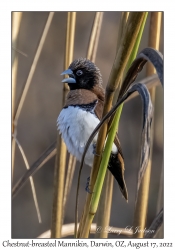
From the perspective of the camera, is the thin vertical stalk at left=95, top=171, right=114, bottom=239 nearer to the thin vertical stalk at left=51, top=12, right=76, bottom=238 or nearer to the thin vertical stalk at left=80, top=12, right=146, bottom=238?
the thin vertical stalk at left=51, top=12, right=76, bottom=238

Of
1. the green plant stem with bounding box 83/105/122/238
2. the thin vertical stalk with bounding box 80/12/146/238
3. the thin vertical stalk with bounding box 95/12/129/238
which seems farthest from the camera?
the thin vertical stalk with bounding box 95/12/129/238

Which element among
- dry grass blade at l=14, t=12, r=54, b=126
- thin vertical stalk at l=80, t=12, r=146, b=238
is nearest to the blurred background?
dry grass blade at l=14, t=12, r=54, b=126

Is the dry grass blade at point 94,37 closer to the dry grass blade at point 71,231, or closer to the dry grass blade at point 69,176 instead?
the dry grass blade at point 69,176

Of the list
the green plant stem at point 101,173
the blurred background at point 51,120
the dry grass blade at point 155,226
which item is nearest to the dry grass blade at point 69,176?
the blurred background at point 51,120

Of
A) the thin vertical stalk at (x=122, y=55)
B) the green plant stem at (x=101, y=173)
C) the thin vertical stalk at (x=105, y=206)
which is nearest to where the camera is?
the thin vertical stalk at (x=122, y=55)

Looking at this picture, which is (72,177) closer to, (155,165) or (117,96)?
(155,165)

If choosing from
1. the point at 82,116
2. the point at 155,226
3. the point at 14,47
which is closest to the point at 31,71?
the point at 14,47
